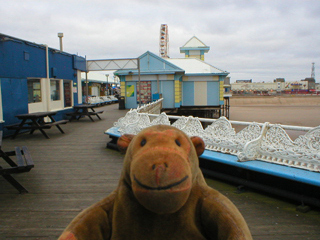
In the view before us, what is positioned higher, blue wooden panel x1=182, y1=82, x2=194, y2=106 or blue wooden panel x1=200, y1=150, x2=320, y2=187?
blue wooden panel x1=182, y1=82, x2=194, y2=106

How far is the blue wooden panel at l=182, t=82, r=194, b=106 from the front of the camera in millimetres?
22344

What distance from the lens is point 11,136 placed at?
905 centimetres

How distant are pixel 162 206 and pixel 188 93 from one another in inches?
834

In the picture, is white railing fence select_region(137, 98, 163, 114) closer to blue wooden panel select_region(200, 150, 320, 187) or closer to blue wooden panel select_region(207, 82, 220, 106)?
blue wooden panel select_region(200, 150, 320, 187)

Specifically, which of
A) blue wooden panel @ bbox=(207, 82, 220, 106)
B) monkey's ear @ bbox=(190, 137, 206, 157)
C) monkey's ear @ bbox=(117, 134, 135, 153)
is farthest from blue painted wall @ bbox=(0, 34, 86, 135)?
blue wooden panel @ bbox=(207, 82, 220, 106)

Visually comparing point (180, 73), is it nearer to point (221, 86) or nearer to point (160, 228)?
point (221, 86)

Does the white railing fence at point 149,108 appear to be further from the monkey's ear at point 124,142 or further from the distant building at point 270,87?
the distant building at point 270,87

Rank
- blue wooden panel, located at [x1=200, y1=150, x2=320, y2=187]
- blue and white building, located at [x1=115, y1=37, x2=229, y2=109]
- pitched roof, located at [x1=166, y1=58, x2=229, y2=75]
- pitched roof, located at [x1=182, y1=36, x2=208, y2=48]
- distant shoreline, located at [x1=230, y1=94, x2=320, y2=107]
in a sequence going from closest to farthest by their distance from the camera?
blue wooden panel, located at [x1=200, y1=150, x2=320, y2=187] < blue and white building, located at [x1=115, y1=37, x2=229, y2=109] < pitched roof, located at [x1=166, y1=58, x2=229, y2=75] < pitched roof, located at [x1=182, y1=36, x2=208, y2=48] < distant shoreline, located at [x1=230, y1=94, x2=320, y2=107]

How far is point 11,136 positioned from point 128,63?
7393mm

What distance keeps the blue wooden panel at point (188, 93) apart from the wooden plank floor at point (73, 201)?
1611 centimetres

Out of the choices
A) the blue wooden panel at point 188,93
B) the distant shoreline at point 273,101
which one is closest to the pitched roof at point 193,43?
the blue wooden panel at point 188,93

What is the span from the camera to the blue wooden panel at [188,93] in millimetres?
22344

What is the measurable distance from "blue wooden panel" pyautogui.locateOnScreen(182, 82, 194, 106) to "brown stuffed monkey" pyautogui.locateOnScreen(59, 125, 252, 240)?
67.7 ft

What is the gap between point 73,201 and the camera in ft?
13.1
